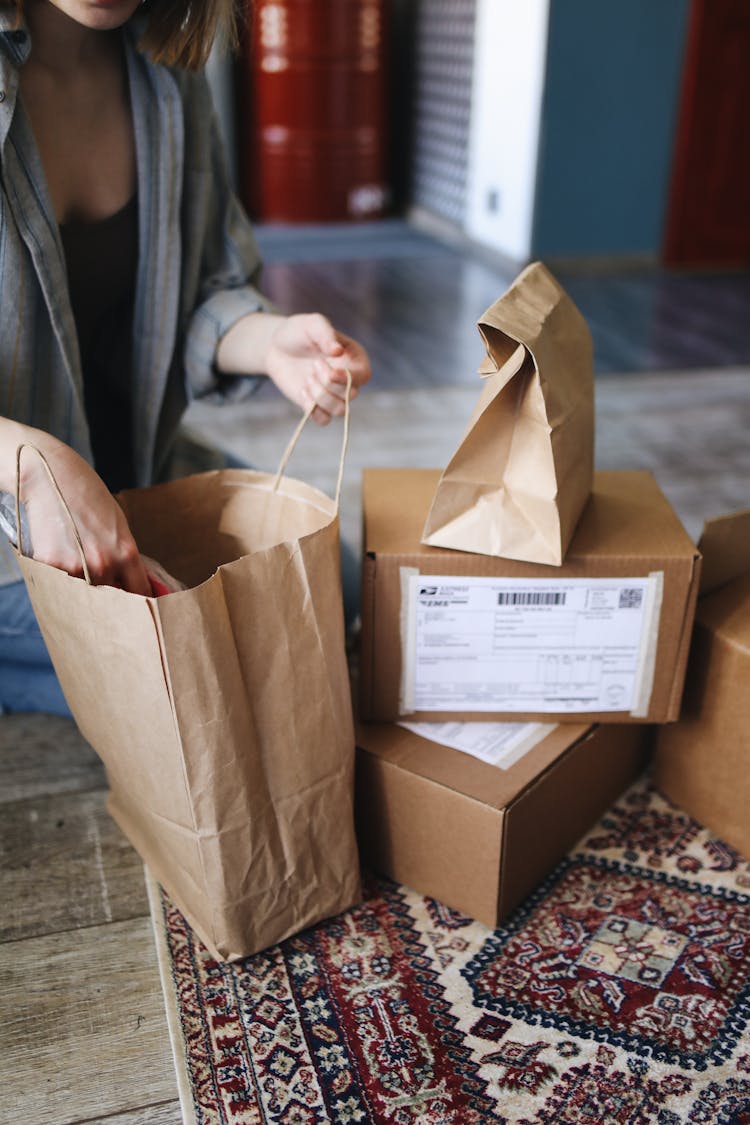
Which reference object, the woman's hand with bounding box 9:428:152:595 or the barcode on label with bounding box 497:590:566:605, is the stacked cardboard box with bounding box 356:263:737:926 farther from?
the woman's hand with bounding box 9:428:152:595

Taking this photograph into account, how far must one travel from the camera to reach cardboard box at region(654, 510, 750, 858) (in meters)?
1.09

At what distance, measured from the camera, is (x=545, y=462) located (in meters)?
0.92

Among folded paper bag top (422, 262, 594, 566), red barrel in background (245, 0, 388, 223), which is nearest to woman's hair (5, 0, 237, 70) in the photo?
folded paper bag top (422, 262, 594, 566)

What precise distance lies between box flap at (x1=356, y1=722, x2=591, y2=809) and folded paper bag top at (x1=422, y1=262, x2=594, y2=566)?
0.73 ft

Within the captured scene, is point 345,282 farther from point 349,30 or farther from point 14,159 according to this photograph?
point 14,159

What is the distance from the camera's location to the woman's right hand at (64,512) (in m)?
0.85

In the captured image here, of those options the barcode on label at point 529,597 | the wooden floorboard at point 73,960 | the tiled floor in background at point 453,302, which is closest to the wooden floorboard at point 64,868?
the wooden floorboard at point 73,960

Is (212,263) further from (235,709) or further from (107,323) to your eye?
(235,709)

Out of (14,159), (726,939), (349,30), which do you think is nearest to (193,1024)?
(726,939)

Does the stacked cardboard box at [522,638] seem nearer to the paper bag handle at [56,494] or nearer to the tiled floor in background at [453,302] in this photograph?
the paper bag handle at [56,494]

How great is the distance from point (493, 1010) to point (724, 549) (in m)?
0.56

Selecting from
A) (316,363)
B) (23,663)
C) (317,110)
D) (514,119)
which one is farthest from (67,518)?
(317,110)

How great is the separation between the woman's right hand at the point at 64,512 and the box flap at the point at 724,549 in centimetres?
64

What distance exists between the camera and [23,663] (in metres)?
1.33
